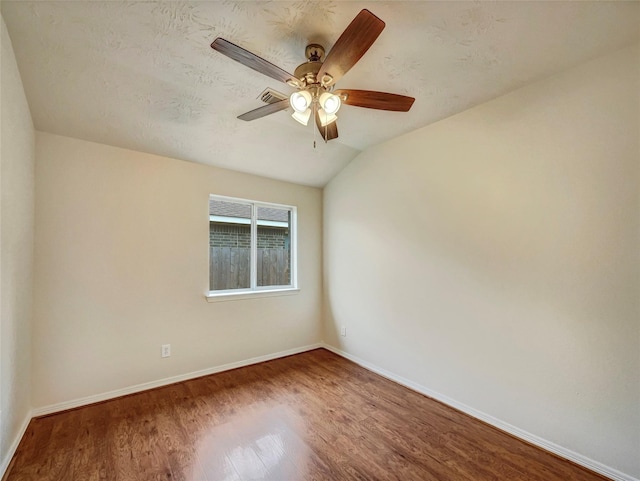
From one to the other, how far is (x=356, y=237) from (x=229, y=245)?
1.53 m

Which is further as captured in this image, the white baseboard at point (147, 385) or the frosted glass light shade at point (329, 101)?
the white baseboard at point (147, 385)

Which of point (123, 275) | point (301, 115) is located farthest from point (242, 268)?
point (301, 115)

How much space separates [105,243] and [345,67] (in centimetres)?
252

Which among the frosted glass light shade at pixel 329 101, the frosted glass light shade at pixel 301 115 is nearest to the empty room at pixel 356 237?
the frosted glass light shade at pixel 329 101

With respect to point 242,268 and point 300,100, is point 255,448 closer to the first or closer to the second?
point 242,268

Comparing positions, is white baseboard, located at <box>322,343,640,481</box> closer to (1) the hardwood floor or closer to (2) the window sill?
(1) the hardwood floor

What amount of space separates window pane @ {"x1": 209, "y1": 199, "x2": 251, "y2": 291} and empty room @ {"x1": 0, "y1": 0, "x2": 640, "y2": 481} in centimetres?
4

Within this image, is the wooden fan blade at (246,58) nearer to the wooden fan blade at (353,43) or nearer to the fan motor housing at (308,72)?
the fan motor housing at (308,72)

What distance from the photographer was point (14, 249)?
1801 millimetres

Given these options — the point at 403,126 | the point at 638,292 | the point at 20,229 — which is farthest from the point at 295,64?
the point at 638,292

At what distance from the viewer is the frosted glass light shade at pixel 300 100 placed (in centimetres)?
157

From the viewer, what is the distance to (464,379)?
2.36 m

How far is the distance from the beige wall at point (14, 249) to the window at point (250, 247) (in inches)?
56.5

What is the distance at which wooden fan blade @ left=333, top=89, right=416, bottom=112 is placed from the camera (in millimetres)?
1653
